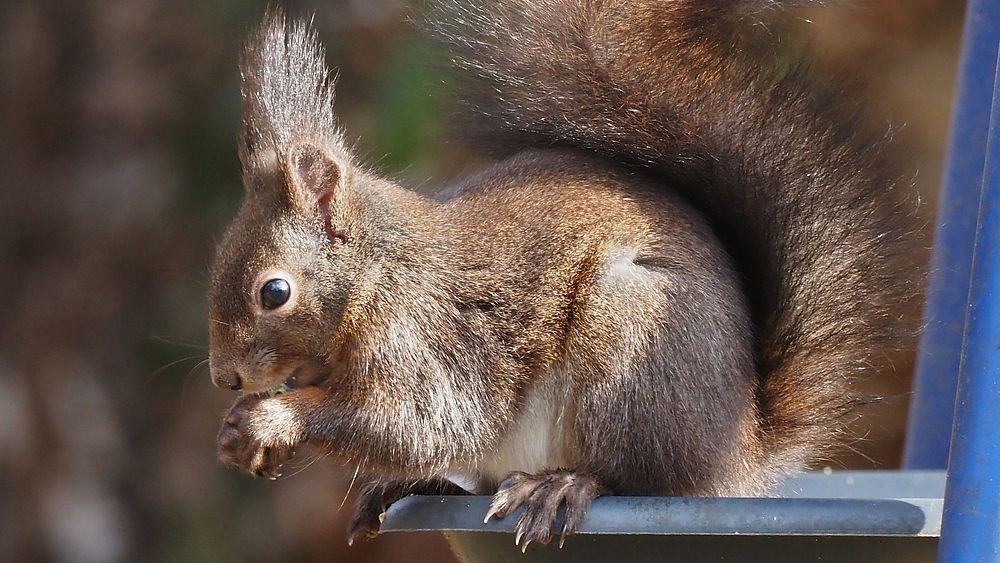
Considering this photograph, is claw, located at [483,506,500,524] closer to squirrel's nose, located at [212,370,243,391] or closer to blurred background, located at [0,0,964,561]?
squirrel's nose, located at [212,370,243,391]

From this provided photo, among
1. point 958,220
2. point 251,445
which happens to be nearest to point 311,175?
point 251,445

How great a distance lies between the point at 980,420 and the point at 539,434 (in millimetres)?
692

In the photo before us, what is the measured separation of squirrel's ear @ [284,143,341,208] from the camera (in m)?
1.67

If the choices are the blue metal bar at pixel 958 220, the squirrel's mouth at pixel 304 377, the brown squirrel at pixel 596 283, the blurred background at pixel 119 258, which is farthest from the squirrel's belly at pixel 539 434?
the blurred background at pixel 119 258

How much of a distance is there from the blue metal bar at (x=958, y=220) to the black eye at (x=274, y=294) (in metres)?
0.83

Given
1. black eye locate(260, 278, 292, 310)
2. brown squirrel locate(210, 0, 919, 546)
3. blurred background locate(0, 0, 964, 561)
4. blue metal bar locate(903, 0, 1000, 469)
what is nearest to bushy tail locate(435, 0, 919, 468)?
brown squirrel locate(210, 0, 919, 546)

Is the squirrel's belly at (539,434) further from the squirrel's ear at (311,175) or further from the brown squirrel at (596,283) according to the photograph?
the squirrel's ear at (311,175)

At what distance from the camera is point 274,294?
1634mm

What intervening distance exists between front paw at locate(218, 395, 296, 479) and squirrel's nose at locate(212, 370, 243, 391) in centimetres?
3

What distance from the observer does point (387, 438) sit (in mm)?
1592

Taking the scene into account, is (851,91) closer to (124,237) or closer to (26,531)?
(124,237)

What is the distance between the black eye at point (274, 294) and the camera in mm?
1634

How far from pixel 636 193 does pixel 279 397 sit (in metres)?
0.51

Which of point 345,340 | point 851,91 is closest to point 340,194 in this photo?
point 345,340
